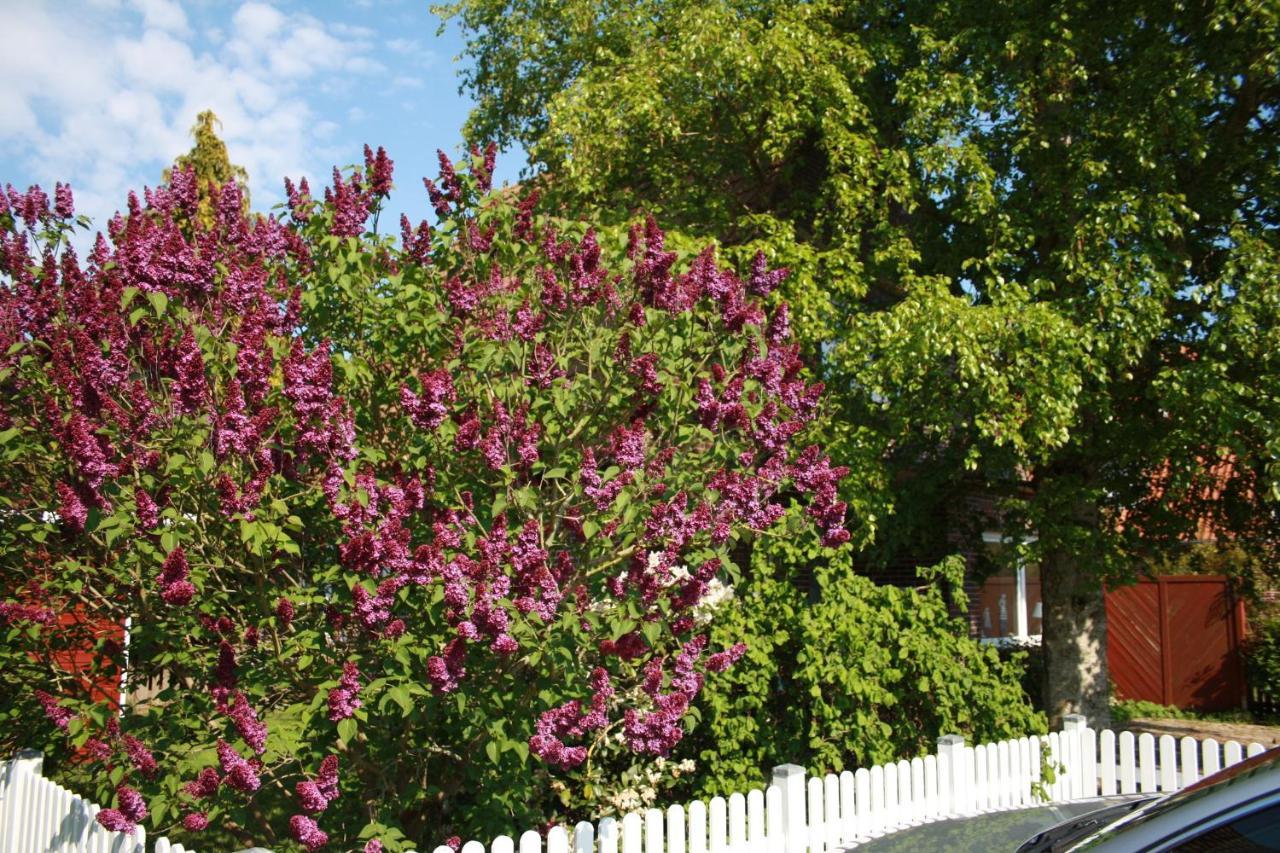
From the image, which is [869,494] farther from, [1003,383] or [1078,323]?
[1078,323]

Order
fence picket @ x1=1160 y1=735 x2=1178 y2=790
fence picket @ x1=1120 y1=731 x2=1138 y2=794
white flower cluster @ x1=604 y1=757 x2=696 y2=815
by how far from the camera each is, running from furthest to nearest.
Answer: fence picket @ x1=1120 y1=731 x2=1138 y2=794
fence picket @ x1=1160 y1=735 x2=1178 y2=790
white flower cluster @ x1=604 y1=757 x2=696 y2=815

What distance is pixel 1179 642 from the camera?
17.2m

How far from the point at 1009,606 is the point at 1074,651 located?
7.73m

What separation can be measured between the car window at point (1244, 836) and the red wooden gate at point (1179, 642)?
1439cm

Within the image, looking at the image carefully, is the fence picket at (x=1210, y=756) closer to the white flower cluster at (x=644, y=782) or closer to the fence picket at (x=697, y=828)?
the white flower cluster at (x=644, y=782)

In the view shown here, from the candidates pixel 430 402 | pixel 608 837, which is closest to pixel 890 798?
pixel 608 837

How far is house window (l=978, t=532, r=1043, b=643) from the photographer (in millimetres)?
17750

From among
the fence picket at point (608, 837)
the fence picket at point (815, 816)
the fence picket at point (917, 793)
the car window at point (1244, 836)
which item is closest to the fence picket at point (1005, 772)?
the fence picket at point (917, 793)

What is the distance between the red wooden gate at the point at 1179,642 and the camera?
54.5ft

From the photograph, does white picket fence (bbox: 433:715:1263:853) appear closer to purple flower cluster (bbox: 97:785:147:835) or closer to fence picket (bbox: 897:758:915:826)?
fence picket (bbox: 897:758:915:826)

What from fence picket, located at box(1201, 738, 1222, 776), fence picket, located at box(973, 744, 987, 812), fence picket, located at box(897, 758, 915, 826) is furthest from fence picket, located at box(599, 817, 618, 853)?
fence picket, located at box(1201, 738, 1222, 776)

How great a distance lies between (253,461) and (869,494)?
6.58 m

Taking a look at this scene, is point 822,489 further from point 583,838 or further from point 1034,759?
point 1034,759

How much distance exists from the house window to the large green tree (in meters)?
5.91
